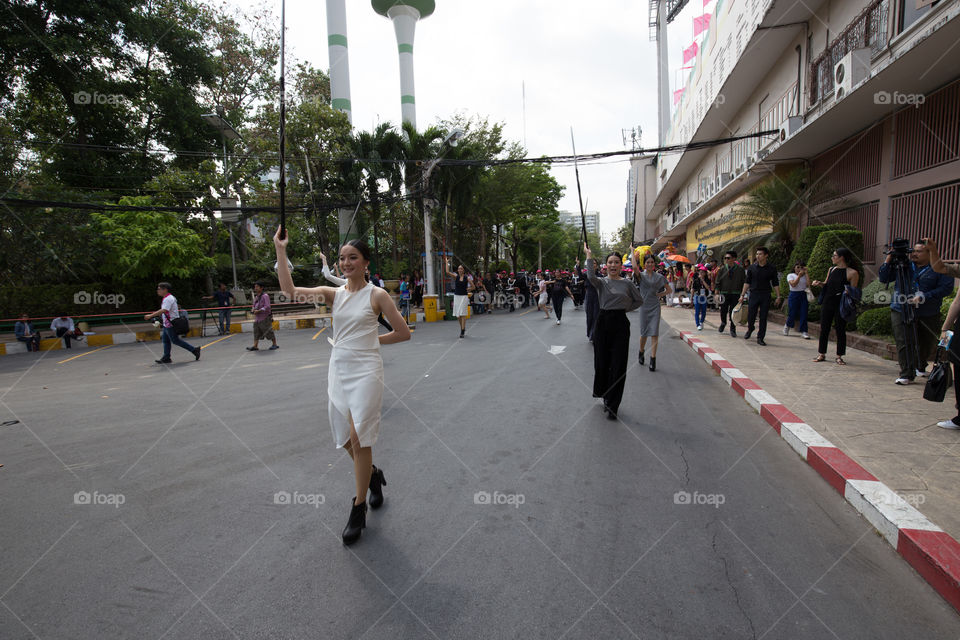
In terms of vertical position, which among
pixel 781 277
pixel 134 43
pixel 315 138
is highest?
pixel 134 43

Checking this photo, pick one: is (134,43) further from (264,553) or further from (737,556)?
(737,556)

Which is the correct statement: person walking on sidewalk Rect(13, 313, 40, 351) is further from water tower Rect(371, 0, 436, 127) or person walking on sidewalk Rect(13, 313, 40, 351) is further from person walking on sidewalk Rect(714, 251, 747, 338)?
water tower Rect(371, 0, 436, 127)

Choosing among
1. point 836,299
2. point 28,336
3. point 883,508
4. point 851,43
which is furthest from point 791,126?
Answer: point 28,336

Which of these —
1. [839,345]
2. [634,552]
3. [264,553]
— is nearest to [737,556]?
[634,552]

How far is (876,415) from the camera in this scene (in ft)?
15.2

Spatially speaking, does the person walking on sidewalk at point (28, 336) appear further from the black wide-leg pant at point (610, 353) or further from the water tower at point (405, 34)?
the water tower at point (405, 34)

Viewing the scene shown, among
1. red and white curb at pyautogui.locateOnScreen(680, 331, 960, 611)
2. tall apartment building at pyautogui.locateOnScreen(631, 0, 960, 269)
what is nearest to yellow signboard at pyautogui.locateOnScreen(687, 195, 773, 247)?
tall apartment building at pyautogui.locateOnScreen(631, 0, 960, 269)

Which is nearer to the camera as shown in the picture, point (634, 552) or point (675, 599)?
point (675, 599)

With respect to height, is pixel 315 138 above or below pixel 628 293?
above

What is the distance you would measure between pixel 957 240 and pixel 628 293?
735cm

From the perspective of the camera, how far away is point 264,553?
8.79ft

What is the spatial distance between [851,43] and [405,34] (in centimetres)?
3817

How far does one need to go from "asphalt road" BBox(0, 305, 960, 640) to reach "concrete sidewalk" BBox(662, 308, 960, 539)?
45 centimetres

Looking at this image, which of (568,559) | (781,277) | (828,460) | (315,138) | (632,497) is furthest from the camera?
(315,138)
